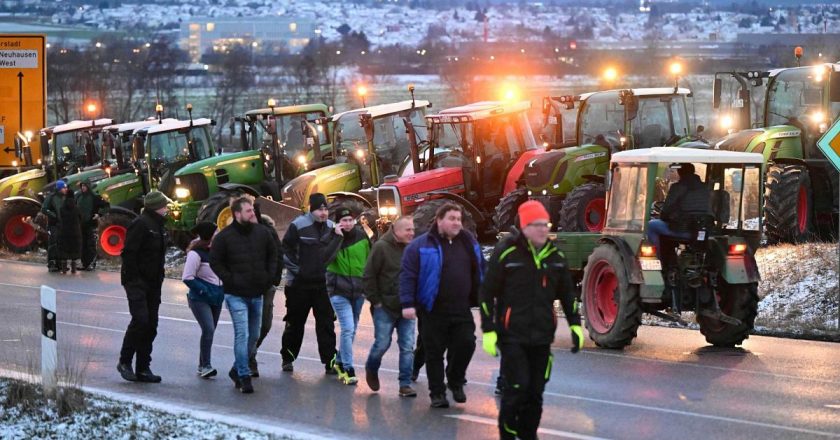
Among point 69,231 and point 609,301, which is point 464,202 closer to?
point 69,231

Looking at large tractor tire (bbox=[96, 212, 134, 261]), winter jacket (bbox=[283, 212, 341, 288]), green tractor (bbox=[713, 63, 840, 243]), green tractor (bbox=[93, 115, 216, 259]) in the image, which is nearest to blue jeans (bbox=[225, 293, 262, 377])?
winter jacket (bbox=[283, 212, 341, 288])

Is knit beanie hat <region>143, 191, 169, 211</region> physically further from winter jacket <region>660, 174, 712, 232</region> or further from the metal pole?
winter jacket <region>660, 174, 712, 232</region>

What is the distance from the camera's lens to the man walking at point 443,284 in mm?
13562

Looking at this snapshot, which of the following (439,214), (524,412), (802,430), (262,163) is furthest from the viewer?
(262,163)

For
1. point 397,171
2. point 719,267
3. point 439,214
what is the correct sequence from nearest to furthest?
point 439,214 < point 719,267 < point 397,171

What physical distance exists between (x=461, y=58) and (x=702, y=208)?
156 metres

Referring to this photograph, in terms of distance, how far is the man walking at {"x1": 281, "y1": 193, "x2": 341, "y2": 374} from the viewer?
15.7 metres

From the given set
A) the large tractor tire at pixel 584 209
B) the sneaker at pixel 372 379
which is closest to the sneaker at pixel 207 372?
the sneaker at pixel 372 379

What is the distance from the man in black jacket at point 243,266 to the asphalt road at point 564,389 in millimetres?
454

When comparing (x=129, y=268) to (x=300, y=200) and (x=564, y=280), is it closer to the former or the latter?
(x=564, y=280)

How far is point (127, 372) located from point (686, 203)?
6106 mm

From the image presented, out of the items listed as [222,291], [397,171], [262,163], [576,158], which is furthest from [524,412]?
[262,163]

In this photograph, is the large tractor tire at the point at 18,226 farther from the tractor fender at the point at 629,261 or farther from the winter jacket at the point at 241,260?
the winter jacket at the point at 241,260

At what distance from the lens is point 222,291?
16.0 meters
